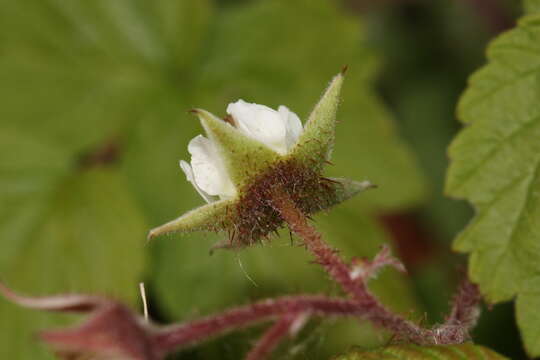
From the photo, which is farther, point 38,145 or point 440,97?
point 440,97

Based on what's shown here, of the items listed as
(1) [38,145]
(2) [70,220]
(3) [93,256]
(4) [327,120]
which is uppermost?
(1) [38,145]

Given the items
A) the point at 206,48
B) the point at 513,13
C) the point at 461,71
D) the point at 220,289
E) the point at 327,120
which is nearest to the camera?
the point at 327,120

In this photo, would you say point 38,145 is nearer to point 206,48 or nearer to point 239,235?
point 206,48

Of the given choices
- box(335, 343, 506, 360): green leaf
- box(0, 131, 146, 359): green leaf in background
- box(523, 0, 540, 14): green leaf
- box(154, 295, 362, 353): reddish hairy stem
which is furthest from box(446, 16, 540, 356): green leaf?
box(0, 131, 146, 359): green leaf in background

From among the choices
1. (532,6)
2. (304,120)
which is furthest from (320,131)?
(304,120)

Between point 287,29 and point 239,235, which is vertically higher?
point 287,29

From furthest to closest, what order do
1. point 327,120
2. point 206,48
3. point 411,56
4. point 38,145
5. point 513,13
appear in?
point 411,56 < point 513,13 < point 206,48 < point 38,145 < point 327,120

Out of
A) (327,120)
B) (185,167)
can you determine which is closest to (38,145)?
(185,167)

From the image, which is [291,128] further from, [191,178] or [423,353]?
[423,353]

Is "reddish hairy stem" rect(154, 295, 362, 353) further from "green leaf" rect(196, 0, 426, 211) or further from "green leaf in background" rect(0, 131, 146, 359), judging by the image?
"green leaf" rect(196, 0, 426, 211)
